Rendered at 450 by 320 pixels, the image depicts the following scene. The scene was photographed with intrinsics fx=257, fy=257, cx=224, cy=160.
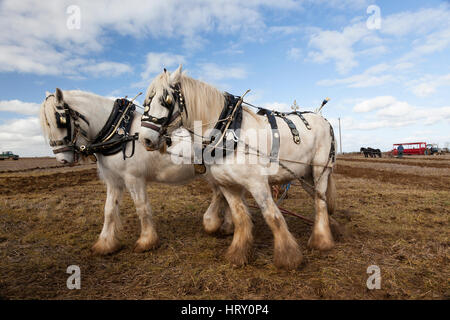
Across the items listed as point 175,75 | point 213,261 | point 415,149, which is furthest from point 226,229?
point 415,149

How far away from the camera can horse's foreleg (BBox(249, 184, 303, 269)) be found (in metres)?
3.32

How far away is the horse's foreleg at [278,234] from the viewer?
3.32 m

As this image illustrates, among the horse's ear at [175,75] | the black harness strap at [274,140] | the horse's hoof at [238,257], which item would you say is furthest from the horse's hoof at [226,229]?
the horse's ear at [175,75]

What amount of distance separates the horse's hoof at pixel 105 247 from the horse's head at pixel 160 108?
2.06 metres

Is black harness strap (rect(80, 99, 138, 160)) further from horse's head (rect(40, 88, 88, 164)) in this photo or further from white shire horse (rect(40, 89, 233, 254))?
horse's head (rect(40, 88, 88, 164))

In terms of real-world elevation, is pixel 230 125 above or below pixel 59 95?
below

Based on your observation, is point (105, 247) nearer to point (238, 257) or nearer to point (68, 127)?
point (68, 127)

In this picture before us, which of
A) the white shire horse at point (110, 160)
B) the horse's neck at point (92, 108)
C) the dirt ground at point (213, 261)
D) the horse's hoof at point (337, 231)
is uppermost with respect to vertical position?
the horse's neck at point (92, 108)

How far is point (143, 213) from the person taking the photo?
4.25 metres

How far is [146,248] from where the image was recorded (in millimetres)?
4230

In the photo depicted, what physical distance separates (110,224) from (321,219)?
3543 mm

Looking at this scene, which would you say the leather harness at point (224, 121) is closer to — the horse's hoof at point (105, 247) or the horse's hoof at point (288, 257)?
the horse's hoof at point (288, 257)

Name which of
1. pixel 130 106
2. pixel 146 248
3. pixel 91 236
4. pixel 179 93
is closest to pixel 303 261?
pixel 146 248
